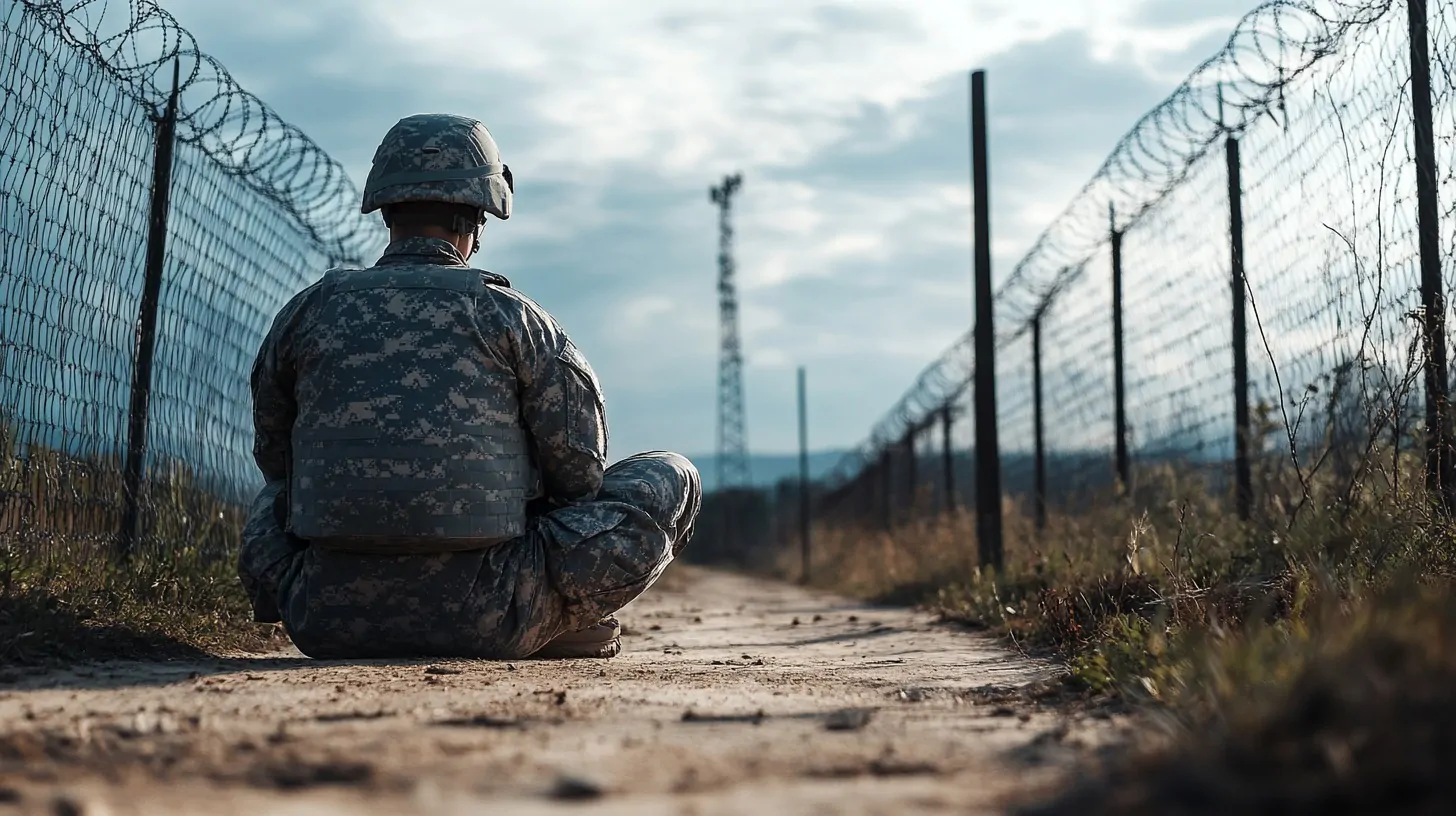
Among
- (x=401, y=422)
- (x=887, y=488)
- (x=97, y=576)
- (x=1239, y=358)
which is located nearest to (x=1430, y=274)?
(x=1239, y=358)

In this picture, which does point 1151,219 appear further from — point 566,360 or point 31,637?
point 31,637

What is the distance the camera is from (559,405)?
448 cm

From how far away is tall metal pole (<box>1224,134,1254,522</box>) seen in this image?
704cm

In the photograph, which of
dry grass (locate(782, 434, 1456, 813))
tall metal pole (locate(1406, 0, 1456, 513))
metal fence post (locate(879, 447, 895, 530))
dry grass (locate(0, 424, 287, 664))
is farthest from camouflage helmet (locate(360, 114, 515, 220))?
metal fence post (locate(879, 447, 895, 530))

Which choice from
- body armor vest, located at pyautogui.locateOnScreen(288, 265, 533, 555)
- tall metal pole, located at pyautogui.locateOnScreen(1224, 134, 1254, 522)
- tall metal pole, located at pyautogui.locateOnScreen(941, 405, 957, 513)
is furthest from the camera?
tall metal pole, located at pyautogui.locateOnScreen(941, 405, 957, 513)

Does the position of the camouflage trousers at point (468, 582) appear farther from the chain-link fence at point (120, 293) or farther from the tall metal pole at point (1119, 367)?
the tall metal pole at point (1119, 367)

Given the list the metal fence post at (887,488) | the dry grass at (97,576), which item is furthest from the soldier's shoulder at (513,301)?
the metal fence post at (887,488)

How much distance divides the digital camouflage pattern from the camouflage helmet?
0.57 feet

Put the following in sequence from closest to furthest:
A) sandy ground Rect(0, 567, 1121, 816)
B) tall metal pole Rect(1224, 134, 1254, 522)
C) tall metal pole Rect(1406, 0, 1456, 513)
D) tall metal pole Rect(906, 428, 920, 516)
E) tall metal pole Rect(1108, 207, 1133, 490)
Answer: sandy ground Rect(0, 567, 1121, 816), tall metal pole Rect(1406, 0, 1456, 513), tall metal pole Rect(1224, 134, 1254, 522), tall metal pole Rect(1108, 207, 1133, 490), tall metal pole Rect(906, 428, 920, 516)

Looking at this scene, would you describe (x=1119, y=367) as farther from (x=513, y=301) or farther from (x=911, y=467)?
(x=911, y=467)

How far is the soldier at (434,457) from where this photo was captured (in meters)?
4.26

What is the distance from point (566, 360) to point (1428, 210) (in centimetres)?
306

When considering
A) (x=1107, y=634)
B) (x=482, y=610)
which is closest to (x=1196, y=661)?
(x=1107, y=634)

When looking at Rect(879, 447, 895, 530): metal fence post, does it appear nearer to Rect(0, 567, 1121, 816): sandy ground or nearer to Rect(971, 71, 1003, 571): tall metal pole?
Rect(971, 71, 1003, 571): tall metal pole
